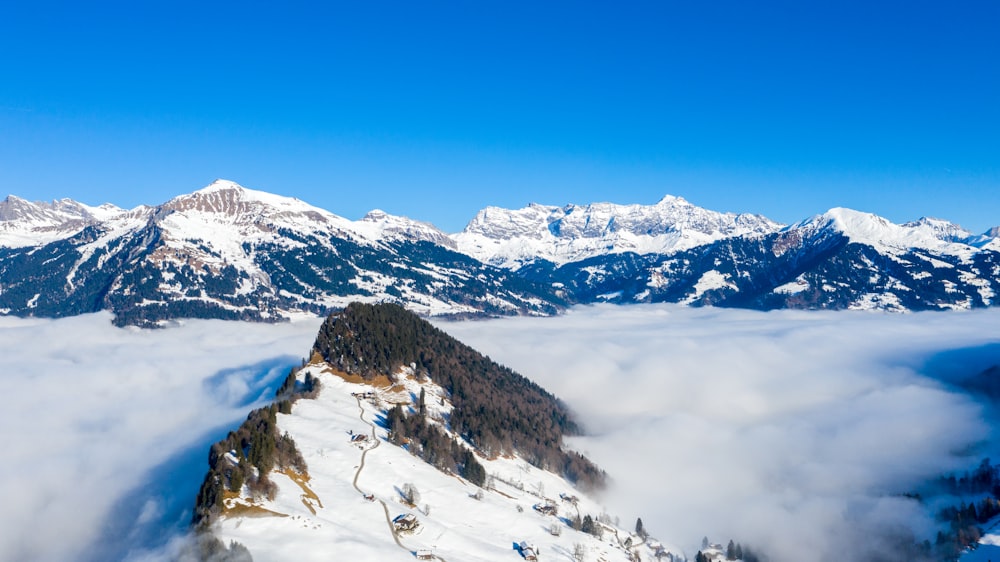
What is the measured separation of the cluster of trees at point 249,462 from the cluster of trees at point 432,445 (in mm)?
37434

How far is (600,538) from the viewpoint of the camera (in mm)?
154500

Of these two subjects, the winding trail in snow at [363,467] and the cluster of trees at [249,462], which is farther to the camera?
the winding trail in snow at [363,467]

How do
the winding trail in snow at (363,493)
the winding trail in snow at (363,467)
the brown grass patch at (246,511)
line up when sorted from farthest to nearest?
1. the winding trail in snow at (363,467)
2. the winding trail in snow at (363,493)
3. the brown grass patch at (246,511)

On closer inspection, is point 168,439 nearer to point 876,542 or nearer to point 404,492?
point 404,492

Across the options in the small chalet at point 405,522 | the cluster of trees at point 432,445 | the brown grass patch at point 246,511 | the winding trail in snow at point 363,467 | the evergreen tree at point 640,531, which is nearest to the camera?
the brown grass patch at point 246,511

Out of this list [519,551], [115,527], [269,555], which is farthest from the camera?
[519,551]

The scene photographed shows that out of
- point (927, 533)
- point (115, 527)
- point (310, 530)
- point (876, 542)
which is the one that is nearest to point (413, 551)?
point (310, 530)

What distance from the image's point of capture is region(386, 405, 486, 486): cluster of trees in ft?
550

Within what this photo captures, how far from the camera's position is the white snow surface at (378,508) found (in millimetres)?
96438

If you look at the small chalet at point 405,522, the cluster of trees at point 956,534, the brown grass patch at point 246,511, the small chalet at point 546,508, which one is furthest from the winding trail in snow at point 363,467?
the cluster of trees at point 956,534

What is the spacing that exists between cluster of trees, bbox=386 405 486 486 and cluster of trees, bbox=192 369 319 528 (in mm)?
37434

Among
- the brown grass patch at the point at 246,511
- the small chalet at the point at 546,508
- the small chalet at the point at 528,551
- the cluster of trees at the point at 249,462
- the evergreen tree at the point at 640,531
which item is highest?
the cluster of trees at the point at 249,462

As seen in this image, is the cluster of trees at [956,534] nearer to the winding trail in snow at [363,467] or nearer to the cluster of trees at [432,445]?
the cluster of trees at [432,445]

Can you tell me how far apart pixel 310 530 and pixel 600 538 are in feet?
277
